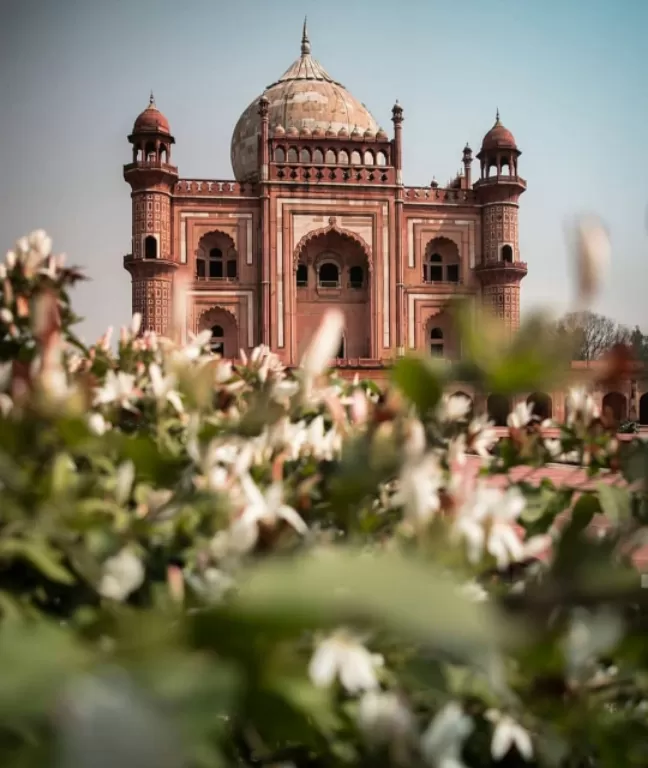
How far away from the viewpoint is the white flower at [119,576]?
0.33 m

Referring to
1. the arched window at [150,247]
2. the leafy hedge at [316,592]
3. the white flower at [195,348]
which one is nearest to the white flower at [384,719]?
the leafy hedge at [316,592]

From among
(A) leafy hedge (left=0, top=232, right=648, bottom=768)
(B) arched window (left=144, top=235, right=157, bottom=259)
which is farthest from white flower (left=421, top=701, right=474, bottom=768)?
(B) arched window (left=144, top=235, right=157, bottom=259)

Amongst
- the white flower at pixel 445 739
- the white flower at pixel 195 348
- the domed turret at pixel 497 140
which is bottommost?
the white flower at pixel 445 739

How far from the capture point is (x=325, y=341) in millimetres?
296

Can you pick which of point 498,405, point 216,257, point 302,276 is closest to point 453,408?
point 498,405

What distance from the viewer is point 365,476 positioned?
0.25 meters

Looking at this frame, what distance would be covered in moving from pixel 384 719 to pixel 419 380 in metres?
0.16

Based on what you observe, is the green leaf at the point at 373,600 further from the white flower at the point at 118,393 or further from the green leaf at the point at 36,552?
the white flower at the point at 118,393

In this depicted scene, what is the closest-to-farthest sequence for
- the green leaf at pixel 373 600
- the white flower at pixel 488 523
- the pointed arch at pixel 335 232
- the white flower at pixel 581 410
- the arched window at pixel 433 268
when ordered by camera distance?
1. the green leaf at pixel 373 600
2. the white flower at pixel 488 523
3. the white flower at pixel 581 410
4. the pointed arch at pixel 335 232
5. the arched window at pixel 433 268

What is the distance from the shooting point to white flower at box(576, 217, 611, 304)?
0.64 ft

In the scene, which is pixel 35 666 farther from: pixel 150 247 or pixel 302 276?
pixel 302 276

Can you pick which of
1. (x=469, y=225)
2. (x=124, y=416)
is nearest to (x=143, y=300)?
(x=469, y=225)

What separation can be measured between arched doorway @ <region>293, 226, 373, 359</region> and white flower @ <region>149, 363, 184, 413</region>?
12649 millimetres

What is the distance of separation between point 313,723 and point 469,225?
46.7 ft
